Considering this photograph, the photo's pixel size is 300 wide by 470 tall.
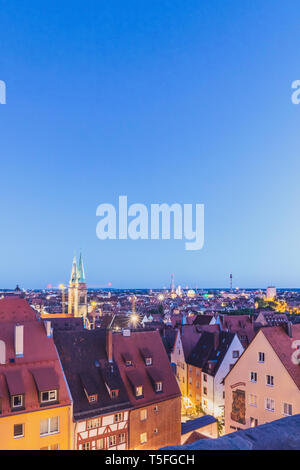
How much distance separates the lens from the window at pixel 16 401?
20.0 meters

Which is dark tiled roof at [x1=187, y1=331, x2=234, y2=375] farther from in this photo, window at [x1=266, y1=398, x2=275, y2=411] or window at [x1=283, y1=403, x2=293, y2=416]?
window at [x1=283, y1=403, x2=293, y2=416]

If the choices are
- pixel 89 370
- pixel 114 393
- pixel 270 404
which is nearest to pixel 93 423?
pixel 114 393

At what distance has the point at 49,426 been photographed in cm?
2078

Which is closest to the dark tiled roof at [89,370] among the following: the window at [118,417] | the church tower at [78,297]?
the window at [118,417]

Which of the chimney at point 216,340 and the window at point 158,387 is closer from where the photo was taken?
the window at point 158,387

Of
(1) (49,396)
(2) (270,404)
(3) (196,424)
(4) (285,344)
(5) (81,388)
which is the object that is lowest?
(3) (196,424)

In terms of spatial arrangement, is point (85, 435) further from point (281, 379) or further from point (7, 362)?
point (281, 379)

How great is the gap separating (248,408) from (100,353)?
11.0 meters

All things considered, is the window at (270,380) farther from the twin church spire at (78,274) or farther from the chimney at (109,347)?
the twin church spire at (78,274)

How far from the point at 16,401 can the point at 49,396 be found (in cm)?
196

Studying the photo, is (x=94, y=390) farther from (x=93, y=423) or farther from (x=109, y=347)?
(x=109, y=347)

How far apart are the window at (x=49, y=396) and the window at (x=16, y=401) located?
1.26 m

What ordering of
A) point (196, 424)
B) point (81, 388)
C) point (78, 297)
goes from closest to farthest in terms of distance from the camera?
point (81, 388) < point (196, 424) < point (78, 297)
